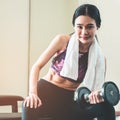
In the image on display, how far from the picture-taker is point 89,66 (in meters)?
1.00

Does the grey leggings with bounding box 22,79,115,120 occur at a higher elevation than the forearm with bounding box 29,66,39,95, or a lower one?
lower

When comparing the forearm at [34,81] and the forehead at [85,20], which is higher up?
the forehead at [85,20]

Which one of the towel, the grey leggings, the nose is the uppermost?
the nose

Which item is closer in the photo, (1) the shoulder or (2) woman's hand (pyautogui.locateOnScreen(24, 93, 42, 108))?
(2) woman's hand (pyautogui.locateOnScreen(24, 93, 42, 108))

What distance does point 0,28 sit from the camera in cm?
236

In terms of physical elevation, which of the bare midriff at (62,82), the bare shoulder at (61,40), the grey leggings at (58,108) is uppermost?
the bare shoulder at (61,40)

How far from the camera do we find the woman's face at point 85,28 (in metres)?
0.99

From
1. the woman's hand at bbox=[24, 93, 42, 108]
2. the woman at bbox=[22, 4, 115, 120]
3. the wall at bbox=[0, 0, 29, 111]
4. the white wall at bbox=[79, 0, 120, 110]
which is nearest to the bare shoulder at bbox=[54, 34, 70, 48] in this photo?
the woman at bbox=[22, 4, 115, 120]

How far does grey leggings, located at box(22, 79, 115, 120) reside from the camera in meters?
0.91

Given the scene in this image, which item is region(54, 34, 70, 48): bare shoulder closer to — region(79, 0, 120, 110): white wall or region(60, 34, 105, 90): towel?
region(60, 34, 105, 90): towel

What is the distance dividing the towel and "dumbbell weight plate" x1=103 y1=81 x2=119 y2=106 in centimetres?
19

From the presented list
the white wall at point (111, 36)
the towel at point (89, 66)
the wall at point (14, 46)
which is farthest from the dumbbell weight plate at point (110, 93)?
the wall at point (14, 46)

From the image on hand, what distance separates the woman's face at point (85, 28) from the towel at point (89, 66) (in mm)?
33

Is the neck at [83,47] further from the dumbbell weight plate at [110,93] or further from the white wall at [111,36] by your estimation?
the white wall at [111,36]
